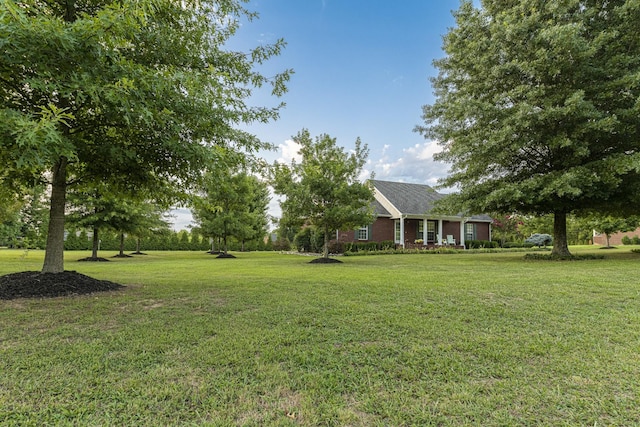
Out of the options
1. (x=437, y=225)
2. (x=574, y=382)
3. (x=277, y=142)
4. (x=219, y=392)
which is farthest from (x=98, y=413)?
(x=437, y=225)

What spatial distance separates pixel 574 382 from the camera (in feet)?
8.32

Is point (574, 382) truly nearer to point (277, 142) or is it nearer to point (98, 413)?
point (98, 413)

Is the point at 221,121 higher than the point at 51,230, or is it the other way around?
the point at 221,121

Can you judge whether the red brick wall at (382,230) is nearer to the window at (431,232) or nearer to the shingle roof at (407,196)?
the shingle roof at (407,196)

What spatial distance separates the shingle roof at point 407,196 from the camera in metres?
23.5

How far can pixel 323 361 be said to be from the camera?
292 cm

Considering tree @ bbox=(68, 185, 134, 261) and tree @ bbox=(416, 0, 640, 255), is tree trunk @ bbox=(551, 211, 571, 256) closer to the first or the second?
tree @ bbox=(416, 0, 640, 255)

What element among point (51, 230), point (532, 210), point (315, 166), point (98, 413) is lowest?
point (98, 413)

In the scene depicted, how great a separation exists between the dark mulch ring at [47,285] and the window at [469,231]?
80.7ft

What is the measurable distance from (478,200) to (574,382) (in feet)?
34.2

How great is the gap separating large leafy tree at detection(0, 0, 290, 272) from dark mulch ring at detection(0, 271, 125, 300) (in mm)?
330

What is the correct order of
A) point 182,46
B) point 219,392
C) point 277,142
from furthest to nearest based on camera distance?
point 277,142, point 182,46, point 219,392

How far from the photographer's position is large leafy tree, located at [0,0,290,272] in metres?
3.52

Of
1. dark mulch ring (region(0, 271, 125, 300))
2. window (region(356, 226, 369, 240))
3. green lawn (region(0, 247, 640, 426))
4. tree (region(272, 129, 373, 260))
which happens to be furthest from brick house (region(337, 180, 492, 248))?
green lawn (region(0, 247, 640, 426))
